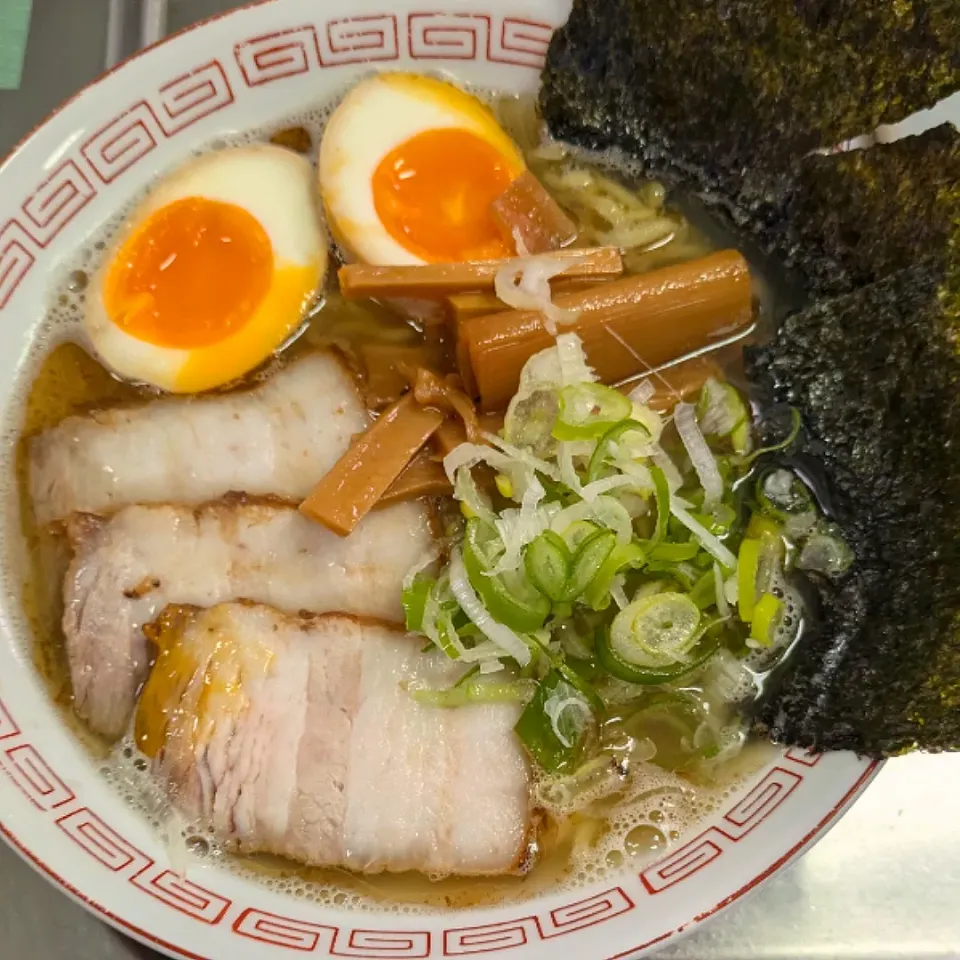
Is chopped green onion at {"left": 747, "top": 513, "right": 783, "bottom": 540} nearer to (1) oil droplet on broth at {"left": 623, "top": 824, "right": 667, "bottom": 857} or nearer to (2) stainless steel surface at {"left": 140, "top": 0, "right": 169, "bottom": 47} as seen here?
(1) oil droplet on broth at {"left": 623, "top": 824, "right": 667, "bottom": 857}

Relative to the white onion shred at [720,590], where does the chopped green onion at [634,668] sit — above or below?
below

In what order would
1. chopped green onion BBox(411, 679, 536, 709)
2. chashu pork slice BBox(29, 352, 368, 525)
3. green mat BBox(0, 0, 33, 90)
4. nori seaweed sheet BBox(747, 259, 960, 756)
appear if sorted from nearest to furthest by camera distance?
nori seaweed sheet BBox(747, 259, 960, 756) < chopped green onion BBox(411, 679, 536, 709) < chashu pork slice BBox(29, 352, 368, 525) < green mat BBox(0, 0, 33, 90)

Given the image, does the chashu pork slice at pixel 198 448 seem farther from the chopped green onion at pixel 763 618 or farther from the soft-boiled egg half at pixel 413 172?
the chopped green onion at pixel 763 618

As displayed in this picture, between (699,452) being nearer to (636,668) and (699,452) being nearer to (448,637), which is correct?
(636,668)

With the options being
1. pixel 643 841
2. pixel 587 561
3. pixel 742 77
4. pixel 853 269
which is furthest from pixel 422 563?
pixel 742 77

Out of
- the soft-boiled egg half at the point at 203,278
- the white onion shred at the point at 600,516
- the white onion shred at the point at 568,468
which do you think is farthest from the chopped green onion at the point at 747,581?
the soft-boiled egg half at the point at 203,278

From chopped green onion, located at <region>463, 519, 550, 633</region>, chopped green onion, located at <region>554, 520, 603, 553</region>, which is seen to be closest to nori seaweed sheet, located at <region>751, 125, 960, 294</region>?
chopped green onion, located at <region>554, 520, 603, 553</region>
